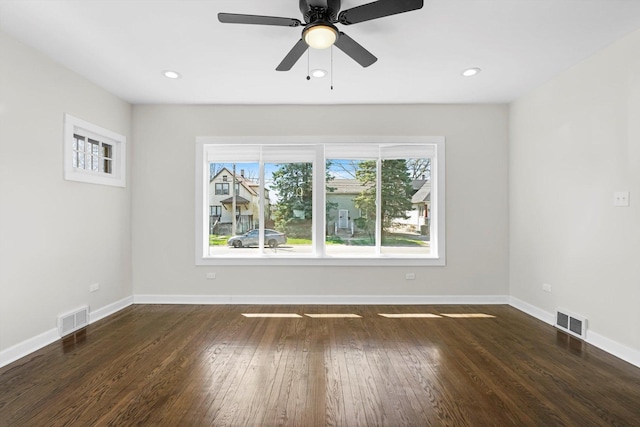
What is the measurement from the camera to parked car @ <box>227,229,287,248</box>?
15.2 ft

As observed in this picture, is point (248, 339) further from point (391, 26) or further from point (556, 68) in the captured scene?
point (556, 68)

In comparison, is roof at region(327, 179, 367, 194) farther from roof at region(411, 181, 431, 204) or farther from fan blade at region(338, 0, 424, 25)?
fan blade at region(338, 0, 424, 25)

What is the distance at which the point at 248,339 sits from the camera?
3.20 metres

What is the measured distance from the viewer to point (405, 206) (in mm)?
4641

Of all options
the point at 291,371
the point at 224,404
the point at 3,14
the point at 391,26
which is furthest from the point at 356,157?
the point at 3,14

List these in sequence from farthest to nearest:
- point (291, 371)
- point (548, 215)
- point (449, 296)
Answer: point (449, 296), point (548, 215), point (291, 371)

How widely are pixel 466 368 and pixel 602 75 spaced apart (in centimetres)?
299

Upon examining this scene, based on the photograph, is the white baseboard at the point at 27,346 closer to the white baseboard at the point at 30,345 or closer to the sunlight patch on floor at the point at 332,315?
the white baseboard at the point at 30,345

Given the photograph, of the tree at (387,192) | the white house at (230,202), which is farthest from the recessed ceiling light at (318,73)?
the white house at (230,202)

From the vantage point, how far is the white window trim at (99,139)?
11.0ft

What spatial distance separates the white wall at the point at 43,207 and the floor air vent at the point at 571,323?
5.24 m

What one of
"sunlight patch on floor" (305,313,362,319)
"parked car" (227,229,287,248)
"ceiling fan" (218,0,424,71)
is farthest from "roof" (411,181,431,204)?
"ceiling fan" (218,0,424,71)

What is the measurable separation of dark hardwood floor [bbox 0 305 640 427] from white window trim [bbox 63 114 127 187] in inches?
66.2

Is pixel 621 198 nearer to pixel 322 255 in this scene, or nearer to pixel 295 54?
pixel 295 54
